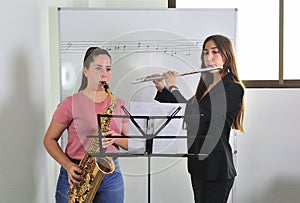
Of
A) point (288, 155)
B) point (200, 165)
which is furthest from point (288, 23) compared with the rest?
point (200, 165)

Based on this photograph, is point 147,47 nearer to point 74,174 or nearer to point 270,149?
point 74,174

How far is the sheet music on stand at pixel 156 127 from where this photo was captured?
2.44 metres

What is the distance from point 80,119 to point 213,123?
0.70 metres

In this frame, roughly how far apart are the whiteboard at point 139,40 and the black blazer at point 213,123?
15 centimetres

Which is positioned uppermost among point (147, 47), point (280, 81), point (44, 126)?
point (147, 47)

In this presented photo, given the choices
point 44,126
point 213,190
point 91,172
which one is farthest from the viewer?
point 44,126

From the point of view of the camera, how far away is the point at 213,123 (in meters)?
2.81

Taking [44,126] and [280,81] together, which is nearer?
[44,126]

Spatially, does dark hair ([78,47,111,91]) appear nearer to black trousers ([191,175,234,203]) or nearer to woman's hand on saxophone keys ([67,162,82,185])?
woman's hand on saxophone keys ([67,162,82,185])

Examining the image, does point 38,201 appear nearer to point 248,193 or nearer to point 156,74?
point 156,74

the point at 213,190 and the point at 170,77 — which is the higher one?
the point at 170,77

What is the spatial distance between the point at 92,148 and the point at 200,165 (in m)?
0.62

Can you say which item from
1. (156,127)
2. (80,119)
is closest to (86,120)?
(80,119)

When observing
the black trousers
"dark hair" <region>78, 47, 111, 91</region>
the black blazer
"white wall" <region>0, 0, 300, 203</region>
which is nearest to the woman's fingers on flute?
the black blazer
